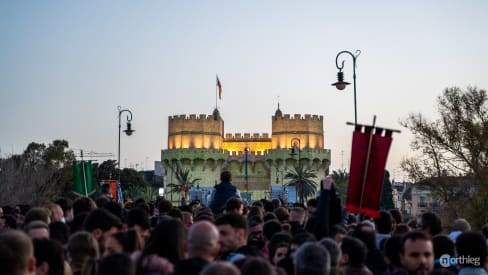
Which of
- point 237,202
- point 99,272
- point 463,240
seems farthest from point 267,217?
point 99,272

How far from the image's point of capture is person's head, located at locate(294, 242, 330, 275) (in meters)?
A: 6.19

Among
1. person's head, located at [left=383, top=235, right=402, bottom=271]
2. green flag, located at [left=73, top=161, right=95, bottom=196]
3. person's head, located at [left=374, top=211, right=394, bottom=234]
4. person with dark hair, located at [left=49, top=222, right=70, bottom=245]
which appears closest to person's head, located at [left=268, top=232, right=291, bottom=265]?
person's head, located at [left=383, top=235, right=402, bottom=271]


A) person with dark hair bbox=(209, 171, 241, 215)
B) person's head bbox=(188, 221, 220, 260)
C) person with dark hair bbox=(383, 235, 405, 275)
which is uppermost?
person with dark hair bbox=(209, 171, 241, 215)

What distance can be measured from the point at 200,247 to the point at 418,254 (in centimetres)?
210

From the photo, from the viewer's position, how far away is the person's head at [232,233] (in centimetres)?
767

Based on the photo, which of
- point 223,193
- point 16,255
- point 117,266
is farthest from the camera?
point 223,193

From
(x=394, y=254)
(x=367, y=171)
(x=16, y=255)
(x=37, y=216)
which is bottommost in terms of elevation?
(x=394, y=254)

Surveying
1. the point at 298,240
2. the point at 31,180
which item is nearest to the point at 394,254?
the point at 298,240

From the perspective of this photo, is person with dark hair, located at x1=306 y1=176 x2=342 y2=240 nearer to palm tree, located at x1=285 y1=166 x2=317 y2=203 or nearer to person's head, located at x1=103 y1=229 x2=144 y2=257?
person's head, located at x1=103 y1=229 x2=144 y2=257

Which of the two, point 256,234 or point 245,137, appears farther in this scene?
point 245,137

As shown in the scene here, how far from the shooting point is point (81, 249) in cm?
709

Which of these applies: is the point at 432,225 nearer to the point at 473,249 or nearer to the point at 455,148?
the point at 473,249

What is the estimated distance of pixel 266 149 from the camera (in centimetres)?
10619

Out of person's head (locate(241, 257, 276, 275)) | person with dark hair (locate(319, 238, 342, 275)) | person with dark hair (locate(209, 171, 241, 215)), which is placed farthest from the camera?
person with dark hair (locate(209, 171, 241, 215))
